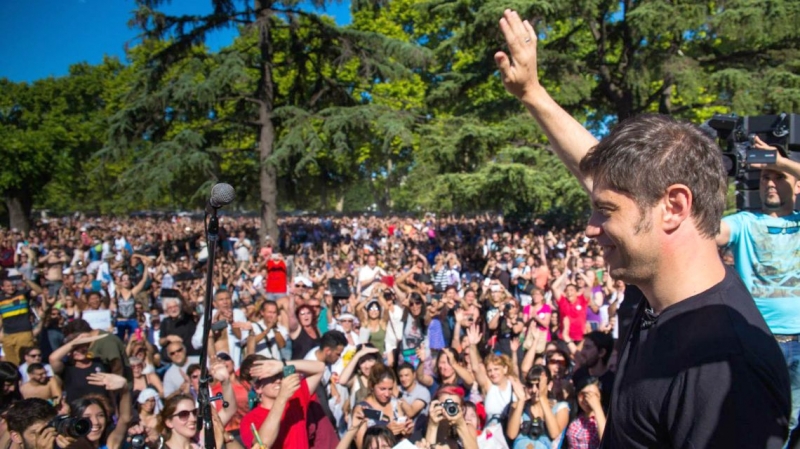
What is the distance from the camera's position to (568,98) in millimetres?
16219

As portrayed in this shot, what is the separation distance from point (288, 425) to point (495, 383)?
2.04 metres

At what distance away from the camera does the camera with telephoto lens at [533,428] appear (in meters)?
4.70

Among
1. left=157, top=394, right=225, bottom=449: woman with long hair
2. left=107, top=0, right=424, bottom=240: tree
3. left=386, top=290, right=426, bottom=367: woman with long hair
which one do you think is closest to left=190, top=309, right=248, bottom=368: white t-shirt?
left=386, top=290, right=426, bottom=367: woman with long hair

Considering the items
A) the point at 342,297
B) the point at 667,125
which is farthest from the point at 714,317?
the point at 342,297

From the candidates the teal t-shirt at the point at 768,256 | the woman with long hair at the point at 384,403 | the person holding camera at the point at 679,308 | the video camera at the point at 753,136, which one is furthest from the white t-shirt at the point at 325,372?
the person holding camera at the point at 679,308

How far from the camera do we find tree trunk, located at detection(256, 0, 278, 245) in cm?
1841

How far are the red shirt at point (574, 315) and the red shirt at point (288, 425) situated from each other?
14.5 ft

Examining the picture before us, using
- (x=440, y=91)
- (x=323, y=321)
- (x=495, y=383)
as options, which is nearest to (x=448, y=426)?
(x=495, y=383)

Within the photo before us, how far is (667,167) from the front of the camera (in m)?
1.30

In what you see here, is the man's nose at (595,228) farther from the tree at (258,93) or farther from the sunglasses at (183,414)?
the tree at (258,93)

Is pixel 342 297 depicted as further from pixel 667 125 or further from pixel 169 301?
pixel 667 125

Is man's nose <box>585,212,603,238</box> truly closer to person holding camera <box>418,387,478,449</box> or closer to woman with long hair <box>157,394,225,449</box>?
person holding camera <box>418,387,478,449</box>

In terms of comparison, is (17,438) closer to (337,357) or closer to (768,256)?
(337,357)

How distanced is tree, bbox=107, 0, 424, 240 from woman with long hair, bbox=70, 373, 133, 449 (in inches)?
472
